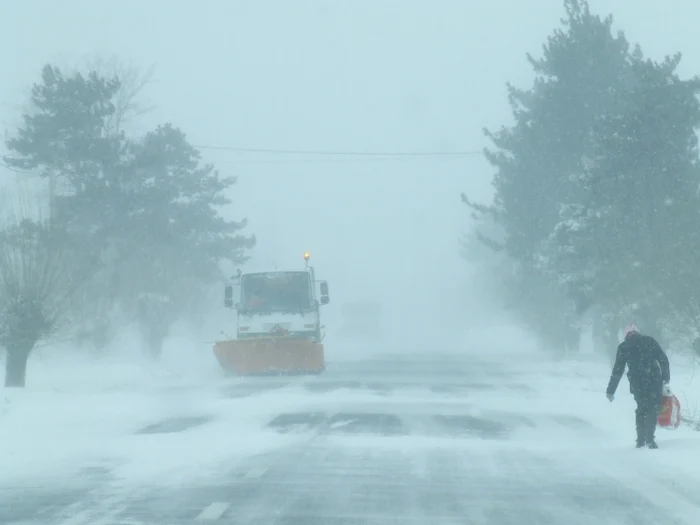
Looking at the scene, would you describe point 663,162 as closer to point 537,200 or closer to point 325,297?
point 325,297

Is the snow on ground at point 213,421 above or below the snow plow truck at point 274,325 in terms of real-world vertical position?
below

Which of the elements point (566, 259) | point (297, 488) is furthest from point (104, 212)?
point (297, 488)

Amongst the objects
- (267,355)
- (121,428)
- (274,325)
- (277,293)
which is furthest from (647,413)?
(277,293)

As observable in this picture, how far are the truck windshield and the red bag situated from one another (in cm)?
1808

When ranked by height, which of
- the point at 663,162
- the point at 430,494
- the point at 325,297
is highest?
the point at 663,162

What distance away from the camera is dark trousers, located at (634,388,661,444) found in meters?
14.8

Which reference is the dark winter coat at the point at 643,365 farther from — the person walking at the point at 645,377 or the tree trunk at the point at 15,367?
the tree trunk at the point at 15,367

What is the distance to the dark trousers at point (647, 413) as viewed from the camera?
14766mm

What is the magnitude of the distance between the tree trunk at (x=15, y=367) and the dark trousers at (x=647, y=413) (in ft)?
44.0

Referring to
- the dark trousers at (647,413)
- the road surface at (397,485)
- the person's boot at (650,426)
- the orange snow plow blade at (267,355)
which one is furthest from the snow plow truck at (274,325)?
the person's boot at (650,426)

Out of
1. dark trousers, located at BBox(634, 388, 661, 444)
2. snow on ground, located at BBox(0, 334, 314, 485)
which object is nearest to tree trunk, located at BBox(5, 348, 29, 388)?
snow on ground, located at BBox(0, 334, 314, 485)

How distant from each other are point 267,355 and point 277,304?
2361 mm

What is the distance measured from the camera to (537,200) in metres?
44.3

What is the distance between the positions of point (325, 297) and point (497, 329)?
57291mm
